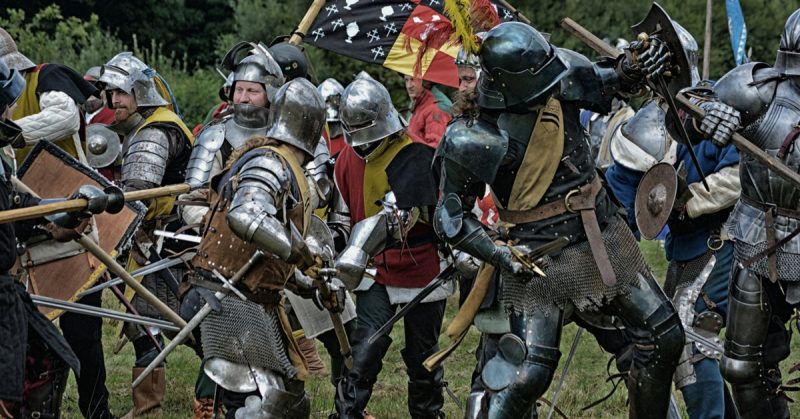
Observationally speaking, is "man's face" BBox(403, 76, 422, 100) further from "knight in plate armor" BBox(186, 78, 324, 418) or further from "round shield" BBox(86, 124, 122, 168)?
"knight in plate armor" BBox(186, 78, 324, 418)

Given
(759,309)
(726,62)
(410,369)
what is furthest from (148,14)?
(759,309)

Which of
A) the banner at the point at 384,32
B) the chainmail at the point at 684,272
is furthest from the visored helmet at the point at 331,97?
the chainmail at the point at 684,272

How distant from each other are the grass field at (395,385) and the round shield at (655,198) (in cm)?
191

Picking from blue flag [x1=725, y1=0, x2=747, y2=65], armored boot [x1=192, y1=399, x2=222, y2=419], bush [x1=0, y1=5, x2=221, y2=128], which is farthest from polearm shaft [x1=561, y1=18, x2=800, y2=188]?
bush [x1=0, y1=5, x2=221, y2=128]

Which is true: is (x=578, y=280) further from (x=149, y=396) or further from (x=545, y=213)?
(x=149, y=396)

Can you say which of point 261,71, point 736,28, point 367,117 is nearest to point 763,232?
point 367,117

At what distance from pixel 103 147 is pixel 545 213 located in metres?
3.40

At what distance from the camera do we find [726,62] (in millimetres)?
21547

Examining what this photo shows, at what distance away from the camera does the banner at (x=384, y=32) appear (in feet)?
28.5

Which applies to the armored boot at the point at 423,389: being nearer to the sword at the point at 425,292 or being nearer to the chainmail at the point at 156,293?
the sword at the point at 425,292

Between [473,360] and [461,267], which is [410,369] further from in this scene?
[473,360]

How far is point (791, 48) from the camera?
5953 millimetres

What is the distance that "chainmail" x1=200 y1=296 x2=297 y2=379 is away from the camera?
227 inches

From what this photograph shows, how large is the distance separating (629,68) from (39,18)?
1552cm
